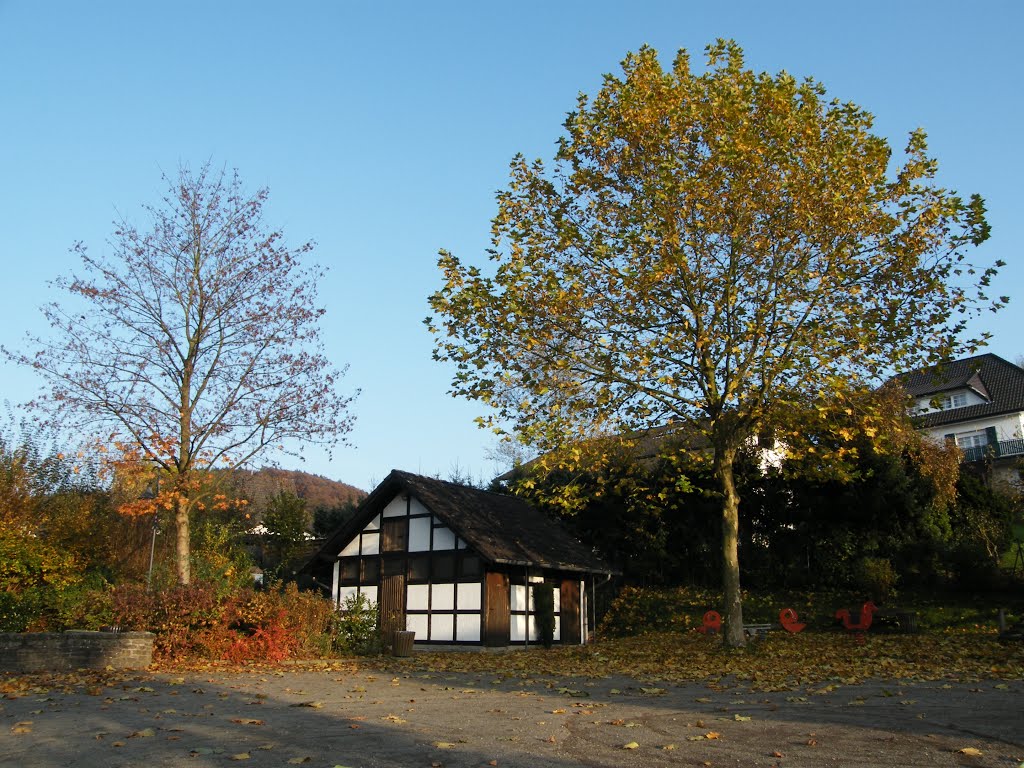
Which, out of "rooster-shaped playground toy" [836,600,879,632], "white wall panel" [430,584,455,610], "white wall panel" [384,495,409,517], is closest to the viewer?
"rooster-shaped playground toy" [836,600,879,632]

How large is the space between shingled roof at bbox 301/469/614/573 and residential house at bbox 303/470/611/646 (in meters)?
0.05

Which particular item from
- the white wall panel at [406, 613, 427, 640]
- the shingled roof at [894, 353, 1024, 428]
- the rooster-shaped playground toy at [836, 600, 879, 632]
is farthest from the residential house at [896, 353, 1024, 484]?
the white wall panel at [406, 613, 427, 640]

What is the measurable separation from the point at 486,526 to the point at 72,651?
1268 centimetres

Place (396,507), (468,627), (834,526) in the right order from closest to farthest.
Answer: (468,627)
(396,507)
(834,526)

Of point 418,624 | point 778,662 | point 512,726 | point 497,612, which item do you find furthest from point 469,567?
point 512,726

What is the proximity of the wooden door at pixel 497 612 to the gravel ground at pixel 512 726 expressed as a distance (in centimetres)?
1087

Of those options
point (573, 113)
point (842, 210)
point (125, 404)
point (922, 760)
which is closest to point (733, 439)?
point (842, 210)

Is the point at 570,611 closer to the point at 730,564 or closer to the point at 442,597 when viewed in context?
the point at 442,597

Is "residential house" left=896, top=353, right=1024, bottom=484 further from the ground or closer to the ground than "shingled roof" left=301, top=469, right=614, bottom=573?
further from the ground

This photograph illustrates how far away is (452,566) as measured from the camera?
2384cm

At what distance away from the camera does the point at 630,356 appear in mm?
16797

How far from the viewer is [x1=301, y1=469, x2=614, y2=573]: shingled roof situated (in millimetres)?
23125

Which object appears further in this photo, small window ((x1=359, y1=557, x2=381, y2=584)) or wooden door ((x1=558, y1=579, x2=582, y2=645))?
wooden door ((x1=558, y1=579, x2=582, y2=645))

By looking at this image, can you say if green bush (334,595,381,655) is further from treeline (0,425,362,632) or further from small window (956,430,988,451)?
small window (956,430,988,451)
